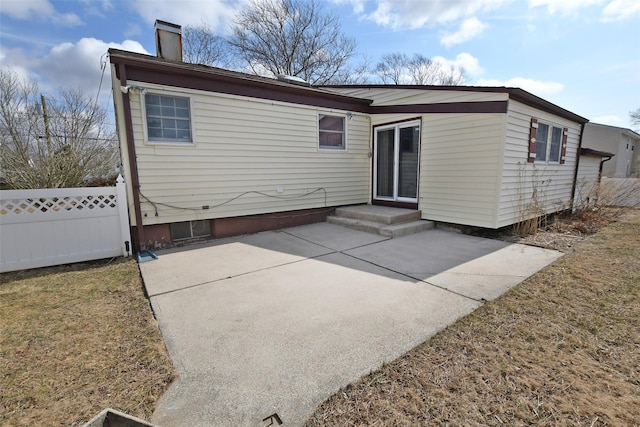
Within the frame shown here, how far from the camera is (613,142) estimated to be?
2323 cm

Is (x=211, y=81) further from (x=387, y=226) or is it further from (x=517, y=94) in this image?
(x=517, y=94)

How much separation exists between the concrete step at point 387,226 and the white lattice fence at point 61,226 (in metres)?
4.36

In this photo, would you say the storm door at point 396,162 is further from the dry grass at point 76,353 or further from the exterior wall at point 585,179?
the dry grass at point 76,353

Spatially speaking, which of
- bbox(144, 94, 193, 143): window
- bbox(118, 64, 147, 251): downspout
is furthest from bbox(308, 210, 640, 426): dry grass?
bbox(144, 94, 193, 143): window

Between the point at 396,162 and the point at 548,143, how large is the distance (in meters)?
3.87

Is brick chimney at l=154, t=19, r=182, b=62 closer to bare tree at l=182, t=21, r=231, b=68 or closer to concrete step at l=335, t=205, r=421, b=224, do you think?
concrete step at l=335, t=205, r=421, b=224

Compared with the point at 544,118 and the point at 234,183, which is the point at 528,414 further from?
the point at 544,118

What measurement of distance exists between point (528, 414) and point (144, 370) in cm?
250

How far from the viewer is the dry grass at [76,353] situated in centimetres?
177

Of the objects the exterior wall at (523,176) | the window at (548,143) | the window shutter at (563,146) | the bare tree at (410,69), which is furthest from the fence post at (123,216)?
the bare tree at (410,69)

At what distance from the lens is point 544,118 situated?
692cm

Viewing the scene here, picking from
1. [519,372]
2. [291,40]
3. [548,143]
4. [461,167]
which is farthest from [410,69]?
[519,372]

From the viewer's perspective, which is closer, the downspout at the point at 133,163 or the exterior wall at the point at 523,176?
the downspout at the point at 133,163

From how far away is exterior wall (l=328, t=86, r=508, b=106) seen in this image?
5.71m
